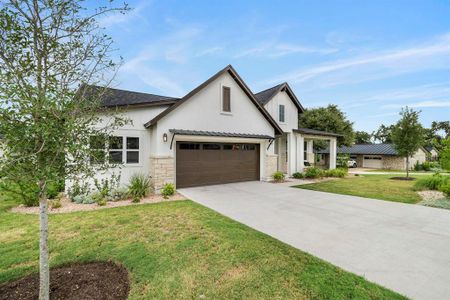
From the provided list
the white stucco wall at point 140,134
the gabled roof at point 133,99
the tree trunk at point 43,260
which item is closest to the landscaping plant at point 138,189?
the white stucco wall at point 140,134

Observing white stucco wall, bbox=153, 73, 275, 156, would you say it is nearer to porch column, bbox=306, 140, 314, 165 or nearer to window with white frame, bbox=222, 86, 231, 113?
window with white frame, bbox=222, 86, 231, 113

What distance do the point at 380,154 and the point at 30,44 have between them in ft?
129

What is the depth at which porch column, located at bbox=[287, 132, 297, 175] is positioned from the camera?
16.1m

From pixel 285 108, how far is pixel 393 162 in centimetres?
2516

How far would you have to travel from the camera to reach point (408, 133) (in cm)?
1720

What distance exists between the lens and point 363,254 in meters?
4.05

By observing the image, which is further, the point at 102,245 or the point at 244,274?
the point at 102,245

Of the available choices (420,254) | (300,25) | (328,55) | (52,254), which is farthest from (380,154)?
(52,254)

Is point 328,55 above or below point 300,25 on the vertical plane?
below

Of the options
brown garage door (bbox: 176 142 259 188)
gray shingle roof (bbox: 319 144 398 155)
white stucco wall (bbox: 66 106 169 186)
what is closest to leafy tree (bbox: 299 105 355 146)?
gray shingle roof (bbox: 319 144 398 155)

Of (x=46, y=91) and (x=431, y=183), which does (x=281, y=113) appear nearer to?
(x=431, y=183)

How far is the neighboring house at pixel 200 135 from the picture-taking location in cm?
1009

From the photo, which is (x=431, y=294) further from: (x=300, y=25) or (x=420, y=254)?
(x=300, y=25)

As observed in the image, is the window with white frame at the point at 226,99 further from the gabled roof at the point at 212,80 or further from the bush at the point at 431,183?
the bush at the point at 431,183
